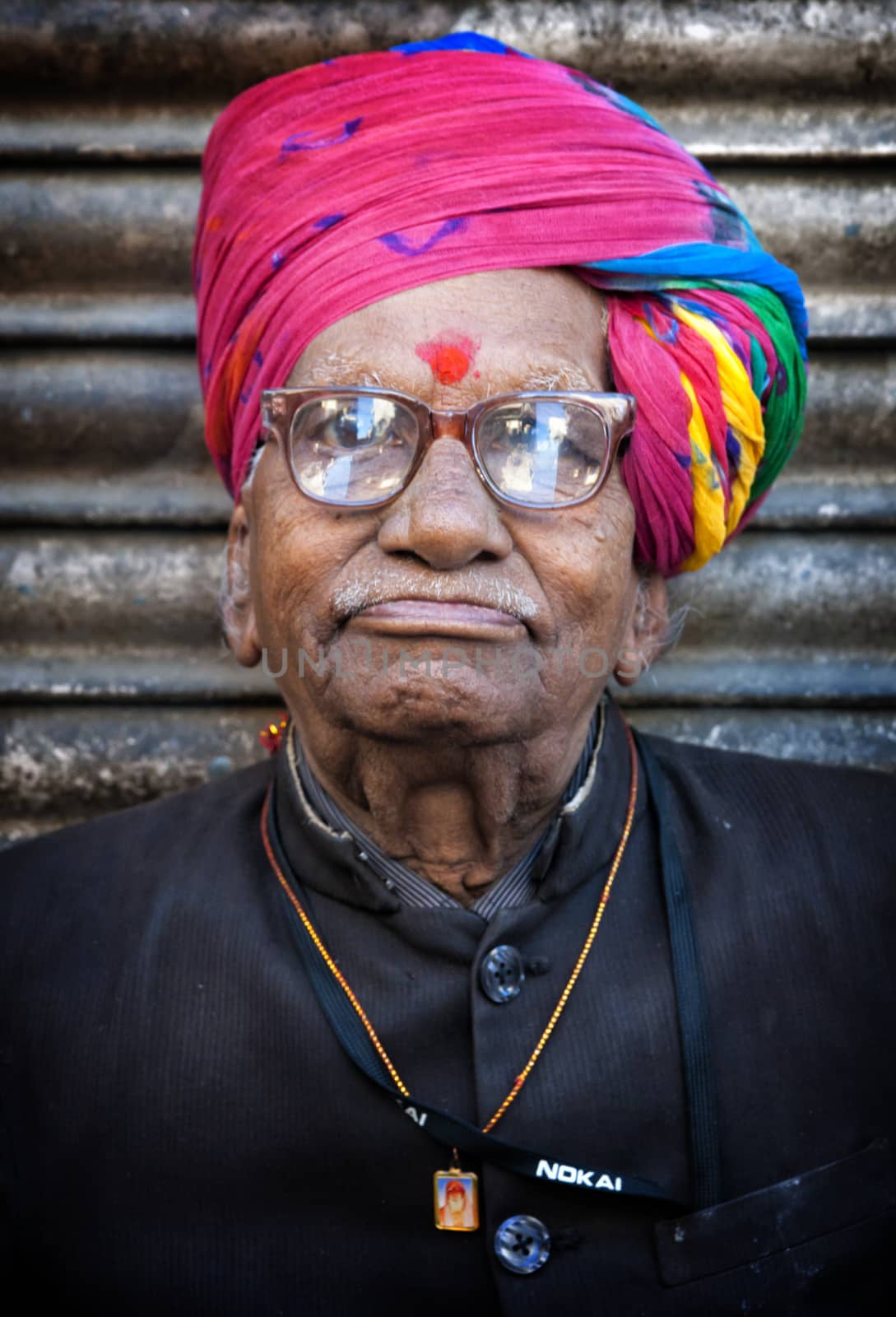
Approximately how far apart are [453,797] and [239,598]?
607 mm

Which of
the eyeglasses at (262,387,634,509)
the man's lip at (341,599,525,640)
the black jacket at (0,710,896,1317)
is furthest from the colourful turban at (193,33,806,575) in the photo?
the black jacket at (0,710,896,1317)

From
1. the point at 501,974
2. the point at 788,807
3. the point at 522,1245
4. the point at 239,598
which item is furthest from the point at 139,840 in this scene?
the point at 788,807

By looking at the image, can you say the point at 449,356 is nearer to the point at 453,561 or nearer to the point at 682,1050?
the point at 453,561

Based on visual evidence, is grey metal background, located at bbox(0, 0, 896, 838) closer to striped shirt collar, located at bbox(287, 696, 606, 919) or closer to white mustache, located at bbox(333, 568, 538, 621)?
striped shirt collar, located at bbox(287, 696, 606, 919)

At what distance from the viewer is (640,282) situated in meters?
1.76

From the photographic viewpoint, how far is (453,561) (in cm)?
158

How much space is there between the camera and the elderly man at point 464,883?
1.65 metres

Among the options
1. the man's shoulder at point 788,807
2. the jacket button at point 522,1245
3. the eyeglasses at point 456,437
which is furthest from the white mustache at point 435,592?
the jacket button at point 522,1245

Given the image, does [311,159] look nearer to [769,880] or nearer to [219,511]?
[219,511]

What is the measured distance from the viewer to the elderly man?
165 cm

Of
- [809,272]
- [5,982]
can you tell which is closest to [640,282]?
[809,272]

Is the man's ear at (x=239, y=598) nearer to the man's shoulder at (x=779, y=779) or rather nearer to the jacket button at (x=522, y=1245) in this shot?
the man's shoulder at (x=779, y=779)

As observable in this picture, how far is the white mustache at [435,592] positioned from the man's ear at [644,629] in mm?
425

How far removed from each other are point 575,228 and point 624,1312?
1.69 metres
